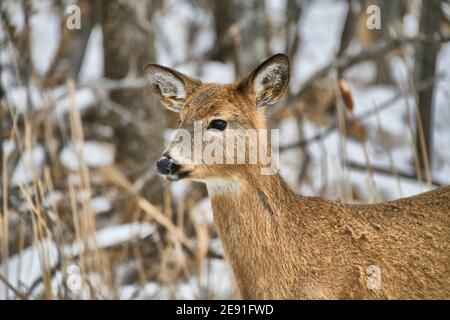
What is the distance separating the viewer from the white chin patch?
4.14 meters

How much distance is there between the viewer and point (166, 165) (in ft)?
12.5

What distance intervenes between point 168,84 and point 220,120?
→ 59cm

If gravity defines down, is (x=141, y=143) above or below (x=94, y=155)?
above

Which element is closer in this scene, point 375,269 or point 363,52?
point 375,269

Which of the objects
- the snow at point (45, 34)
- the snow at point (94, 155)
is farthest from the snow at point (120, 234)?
the snow at point (45, 34)

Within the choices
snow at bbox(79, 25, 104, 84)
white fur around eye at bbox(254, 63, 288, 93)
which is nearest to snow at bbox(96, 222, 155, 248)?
white fur around eye at bbox(254, 63, 288, 93)

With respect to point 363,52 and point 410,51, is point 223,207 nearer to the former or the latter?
point 363,52

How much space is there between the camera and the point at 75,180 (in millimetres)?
9383

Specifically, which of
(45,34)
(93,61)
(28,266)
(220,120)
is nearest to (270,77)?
(220,120)

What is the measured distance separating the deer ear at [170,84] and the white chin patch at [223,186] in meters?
0.59

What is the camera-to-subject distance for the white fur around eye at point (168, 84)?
177 inches

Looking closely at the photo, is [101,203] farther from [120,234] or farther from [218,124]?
[218,124]

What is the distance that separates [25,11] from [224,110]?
354cm
